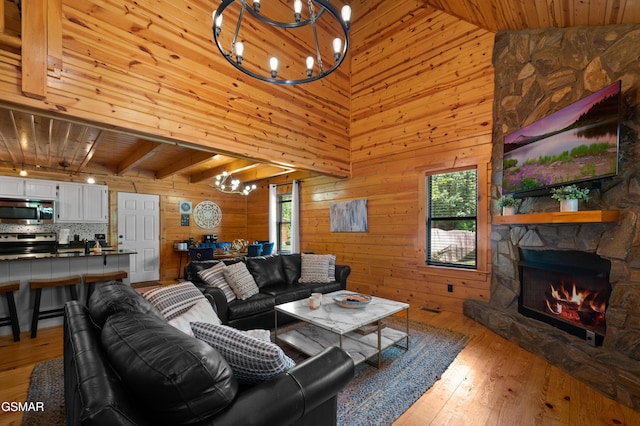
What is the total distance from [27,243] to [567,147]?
332 inches

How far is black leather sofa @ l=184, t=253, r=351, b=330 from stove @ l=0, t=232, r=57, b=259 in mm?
4107

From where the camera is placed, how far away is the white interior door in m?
6.36

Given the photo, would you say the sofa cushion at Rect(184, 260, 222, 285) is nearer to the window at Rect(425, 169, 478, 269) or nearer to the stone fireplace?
the window at Rect(425, 169, 478, 269)

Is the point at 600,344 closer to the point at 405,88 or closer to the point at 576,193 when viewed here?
the point at 576,193

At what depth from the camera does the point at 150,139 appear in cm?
320

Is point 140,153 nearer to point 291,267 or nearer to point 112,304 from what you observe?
point 291,267

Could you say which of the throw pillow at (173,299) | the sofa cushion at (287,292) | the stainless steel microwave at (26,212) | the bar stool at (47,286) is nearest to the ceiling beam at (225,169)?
the sofa cushion at (287,292)

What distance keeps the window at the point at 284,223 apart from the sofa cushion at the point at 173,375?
607 centimetres

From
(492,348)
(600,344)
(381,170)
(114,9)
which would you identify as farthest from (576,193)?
(114,9)

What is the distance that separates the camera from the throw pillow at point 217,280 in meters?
3.29

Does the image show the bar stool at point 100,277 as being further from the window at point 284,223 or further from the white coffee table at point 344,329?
the window at point 284,223

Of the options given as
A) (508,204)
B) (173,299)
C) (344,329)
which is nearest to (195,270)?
(173,299)

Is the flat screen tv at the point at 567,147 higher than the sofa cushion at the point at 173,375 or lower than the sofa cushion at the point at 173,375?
higher

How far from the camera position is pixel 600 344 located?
2.45 meters
